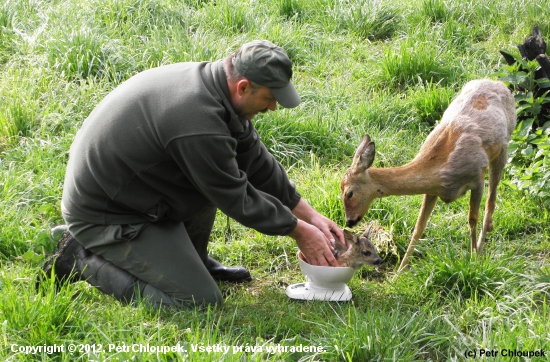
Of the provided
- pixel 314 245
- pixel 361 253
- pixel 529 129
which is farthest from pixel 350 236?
pixel 529 129

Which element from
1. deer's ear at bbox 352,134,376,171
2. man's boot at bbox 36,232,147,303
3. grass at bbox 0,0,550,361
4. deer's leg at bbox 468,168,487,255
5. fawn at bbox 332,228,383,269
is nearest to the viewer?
grass at bbox 0,0,550,361

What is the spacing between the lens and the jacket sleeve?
428 centimetres

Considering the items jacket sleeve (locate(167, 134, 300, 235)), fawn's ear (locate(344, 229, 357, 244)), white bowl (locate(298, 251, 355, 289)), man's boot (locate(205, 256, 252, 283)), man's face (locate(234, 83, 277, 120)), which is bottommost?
man's boot (locate(205, 256, 252, 283))

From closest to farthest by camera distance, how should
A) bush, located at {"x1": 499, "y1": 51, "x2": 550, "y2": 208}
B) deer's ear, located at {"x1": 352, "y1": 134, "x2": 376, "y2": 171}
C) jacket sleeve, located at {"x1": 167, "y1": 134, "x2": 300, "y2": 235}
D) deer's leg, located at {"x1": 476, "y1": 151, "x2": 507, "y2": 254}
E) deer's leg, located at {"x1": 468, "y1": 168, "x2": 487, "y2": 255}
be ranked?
jacket sleeve, located at {"x1": 167, "y1": 134, "x2": 300, "y2": 235}, deer's ear, located at {"x1": 352, "y1": 134, "x2": 376, "y2": 171}, deer's leg, located at {"x1": 468, "y1": 168, "x2": 487, "y2": 255}, deer's leg, located at {"x1": 476, "y1": 151, "x2": 507, "y2": 254}, bush, located at {"x1": 499, "y1": 51, "x2": 550, "y2": 208}

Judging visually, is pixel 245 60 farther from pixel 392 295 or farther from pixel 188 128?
pixel 392 295

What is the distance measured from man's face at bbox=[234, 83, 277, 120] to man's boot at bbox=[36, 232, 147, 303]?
1.29m

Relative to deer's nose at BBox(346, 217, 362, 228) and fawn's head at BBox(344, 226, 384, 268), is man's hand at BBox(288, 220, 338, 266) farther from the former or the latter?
deer's nose at BBox(346, 217, 362, 228)

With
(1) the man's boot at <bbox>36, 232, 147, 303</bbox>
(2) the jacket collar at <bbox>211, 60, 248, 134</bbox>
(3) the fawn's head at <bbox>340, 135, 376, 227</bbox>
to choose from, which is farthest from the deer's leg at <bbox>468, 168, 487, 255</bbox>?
(1) the man's boot at <bbox>36, 232, 147, 303</bbox>

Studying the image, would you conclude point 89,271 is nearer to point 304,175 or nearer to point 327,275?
point 327,275

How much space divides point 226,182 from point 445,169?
1.73 meters

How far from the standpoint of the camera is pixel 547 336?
389cm

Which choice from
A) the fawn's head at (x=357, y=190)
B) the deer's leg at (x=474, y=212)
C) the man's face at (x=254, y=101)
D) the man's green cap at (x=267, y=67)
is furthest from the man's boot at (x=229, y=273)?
the deer's leg at (x=474, y=212)

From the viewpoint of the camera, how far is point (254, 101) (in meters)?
4.46

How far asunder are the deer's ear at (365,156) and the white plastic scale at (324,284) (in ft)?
2.65
